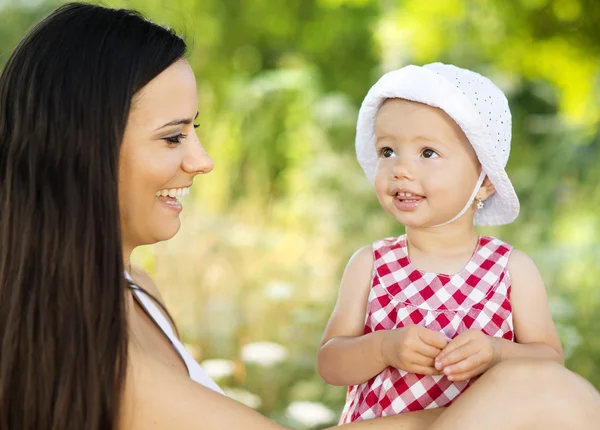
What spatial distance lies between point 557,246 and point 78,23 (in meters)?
4.03

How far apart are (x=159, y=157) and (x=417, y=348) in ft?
2.44

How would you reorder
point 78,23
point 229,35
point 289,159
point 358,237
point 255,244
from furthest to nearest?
point 229,35, point 289,159, point 358,237, point 255,244, point 78,23

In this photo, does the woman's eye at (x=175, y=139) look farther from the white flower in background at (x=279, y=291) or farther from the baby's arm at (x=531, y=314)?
the white flower in background at (x=279, y=291)

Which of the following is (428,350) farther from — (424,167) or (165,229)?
(165,229)

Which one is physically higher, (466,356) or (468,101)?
(468,101)

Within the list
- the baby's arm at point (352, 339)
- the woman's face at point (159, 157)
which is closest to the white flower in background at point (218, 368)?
the baby's arm at point (352, 339)

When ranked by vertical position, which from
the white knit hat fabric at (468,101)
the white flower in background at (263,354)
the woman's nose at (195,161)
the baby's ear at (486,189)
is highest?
the white knit hat fabric at (468,101)

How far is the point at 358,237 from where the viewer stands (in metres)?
5.46

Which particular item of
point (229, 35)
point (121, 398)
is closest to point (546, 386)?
point (121, 398)

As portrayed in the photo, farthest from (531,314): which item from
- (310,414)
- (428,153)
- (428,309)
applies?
(310,414)

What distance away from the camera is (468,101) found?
6.87 ft

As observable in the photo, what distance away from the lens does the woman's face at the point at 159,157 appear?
6.20 feet

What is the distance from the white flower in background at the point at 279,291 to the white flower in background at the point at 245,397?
536mm

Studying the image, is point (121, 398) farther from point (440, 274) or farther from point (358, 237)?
point (358, 237)
